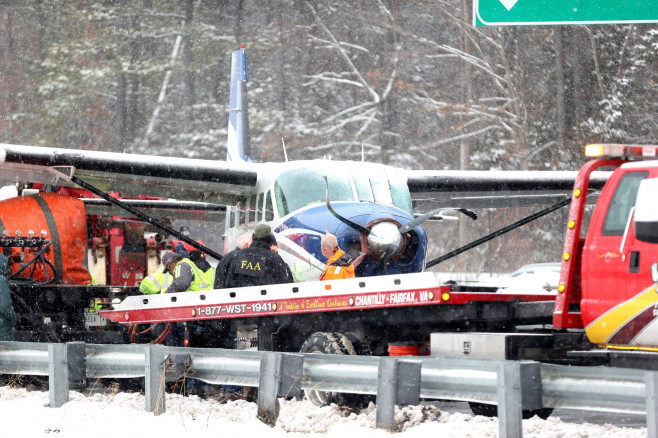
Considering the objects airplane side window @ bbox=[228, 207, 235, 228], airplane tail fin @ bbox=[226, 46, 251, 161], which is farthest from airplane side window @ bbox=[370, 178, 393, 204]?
airplane tail fin @ bbox=[226, 46, 251, 161]

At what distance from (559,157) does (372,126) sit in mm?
8008

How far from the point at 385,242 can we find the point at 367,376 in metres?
3.80

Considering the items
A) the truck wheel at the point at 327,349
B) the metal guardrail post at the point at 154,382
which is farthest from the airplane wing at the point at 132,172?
the truck wheel at the point at 327,349

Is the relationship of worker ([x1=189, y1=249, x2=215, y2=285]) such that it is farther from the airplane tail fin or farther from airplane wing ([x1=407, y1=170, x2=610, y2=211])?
the airplane tail fin

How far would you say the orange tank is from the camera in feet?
47.6

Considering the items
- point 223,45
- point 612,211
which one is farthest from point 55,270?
point 223,45

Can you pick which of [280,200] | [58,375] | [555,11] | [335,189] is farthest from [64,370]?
[555,11]

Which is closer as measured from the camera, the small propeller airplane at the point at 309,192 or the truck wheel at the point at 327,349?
the truck wheel at the point at 327,349

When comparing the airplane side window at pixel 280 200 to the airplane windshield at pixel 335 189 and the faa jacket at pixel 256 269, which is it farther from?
the faa jacket at pixel 256 269

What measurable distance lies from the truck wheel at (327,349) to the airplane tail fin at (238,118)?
11523mm

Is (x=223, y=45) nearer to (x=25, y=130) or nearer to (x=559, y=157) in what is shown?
(x=25, y=130)

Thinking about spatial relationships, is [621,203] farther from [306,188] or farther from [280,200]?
[280,200]

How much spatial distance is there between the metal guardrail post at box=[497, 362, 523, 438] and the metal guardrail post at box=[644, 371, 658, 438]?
93 centimetres

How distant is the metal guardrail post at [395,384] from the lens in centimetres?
707
